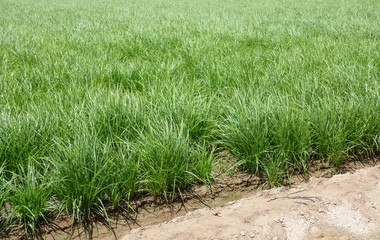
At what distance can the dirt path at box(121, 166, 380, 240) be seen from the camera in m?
1.41

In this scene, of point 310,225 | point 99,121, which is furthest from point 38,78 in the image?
point 310,225

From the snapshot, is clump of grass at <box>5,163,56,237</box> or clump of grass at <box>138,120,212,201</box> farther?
clump of grass at <box>138,120,212,201</box>

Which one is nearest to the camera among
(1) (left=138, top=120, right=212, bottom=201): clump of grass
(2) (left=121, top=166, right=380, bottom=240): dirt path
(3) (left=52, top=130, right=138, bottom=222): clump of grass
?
(2) (left=121, top=166, right=380, bottom=240): dirt path

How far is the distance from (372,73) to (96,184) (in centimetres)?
283

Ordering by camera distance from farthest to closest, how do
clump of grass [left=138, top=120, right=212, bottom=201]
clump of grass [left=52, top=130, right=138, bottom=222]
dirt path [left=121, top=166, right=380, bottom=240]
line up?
clump of grass [left=138, top=120, right=212, bottom=201], clump of grass [left=52, top=130, right=138, bottom=222], dirt path [left=121, top=166, right=380, bottom=240]

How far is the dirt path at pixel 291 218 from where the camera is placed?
1412mm

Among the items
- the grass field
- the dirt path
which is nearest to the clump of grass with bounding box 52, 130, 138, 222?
the grass field

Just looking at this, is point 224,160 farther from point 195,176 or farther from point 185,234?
point 185,234

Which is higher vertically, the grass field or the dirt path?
the grass field

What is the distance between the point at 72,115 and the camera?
7.11 ft

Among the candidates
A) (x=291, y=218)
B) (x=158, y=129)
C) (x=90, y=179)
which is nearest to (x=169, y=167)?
(x=158, y=129)

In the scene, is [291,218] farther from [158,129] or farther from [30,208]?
[30,208]

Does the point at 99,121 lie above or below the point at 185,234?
above

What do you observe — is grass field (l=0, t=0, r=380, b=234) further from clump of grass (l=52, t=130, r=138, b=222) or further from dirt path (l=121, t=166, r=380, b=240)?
dirt path (l=121, t=166, r=380, b=240)
